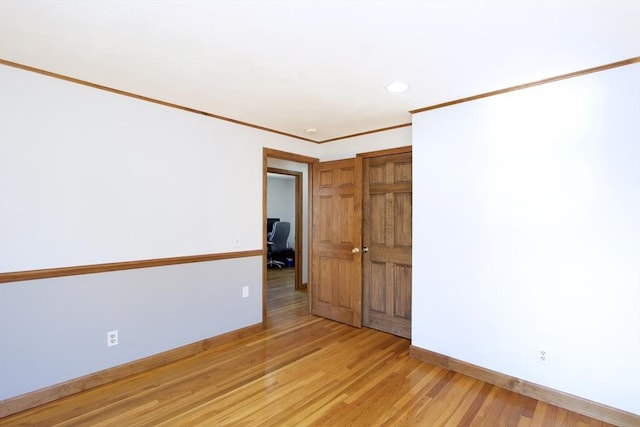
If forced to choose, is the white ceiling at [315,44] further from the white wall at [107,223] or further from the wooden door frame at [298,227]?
the wooden door frame at [298,227]

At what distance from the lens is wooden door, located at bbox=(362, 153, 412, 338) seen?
3408 mm

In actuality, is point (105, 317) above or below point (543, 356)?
above

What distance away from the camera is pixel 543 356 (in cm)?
231

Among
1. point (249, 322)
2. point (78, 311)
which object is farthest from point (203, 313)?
point (78, 311)

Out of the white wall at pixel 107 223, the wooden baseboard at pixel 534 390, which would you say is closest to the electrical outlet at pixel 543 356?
the wooden baseboard at pixel 534 390

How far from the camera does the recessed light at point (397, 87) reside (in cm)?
242

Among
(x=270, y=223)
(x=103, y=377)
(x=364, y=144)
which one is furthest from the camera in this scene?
(x=270, y=223)

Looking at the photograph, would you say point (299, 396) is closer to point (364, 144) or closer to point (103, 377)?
point (103, 377)

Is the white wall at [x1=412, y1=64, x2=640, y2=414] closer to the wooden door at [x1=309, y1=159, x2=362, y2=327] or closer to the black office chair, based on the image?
the wooden door at [x1=309, y1=159, x2=362, y2=327]

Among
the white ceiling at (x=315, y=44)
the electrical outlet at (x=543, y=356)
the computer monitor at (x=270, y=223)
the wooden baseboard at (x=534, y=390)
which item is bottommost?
the wooden baseboard at (x=534, y=390)

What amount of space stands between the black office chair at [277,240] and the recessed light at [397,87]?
5487 mm

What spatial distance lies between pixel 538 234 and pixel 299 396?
7.09 feet

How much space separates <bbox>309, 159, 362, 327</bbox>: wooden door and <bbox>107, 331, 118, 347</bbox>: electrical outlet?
2325 millimetres

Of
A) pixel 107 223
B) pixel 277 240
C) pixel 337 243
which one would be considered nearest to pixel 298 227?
pixel 337 243
